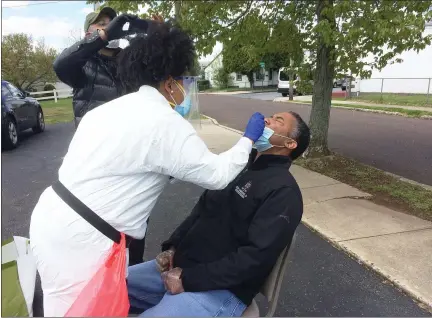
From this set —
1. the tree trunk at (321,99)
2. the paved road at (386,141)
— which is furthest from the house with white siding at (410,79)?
the tree trunk at (321,99)

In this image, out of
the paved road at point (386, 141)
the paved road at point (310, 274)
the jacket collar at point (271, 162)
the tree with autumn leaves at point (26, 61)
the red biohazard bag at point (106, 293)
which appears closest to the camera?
the red biohazard bag at point (106, 293)

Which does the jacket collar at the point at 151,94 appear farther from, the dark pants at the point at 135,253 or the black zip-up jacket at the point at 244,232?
the dark pants at the point at 135,253

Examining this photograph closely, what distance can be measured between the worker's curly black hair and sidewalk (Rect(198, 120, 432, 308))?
98.4 inches

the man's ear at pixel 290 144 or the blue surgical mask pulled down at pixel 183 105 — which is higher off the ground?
the blue surgical mask pulled down at pixel 183 105

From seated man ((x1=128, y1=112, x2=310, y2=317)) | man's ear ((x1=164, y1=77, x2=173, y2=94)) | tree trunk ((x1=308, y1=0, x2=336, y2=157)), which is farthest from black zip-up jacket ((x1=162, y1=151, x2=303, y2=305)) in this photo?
tree trunk ((x1=308, y1=0, x2=336, y2=157))

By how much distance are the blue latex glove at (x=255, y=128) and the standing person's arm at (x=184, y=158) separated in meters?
0.25

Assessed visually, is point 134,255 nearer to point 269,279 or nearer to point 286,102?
point 269,279

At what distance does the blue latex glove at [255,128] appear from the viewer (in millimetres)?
1791

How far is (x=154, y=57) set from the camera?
5.11 ft

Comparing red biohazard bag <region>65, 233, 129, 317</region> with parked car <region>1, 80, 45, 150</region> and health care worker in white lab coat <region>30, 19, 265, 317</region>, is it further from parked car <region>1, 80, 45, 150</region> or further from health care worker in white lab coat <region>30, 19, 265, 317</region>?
parked car <region>1, 80, 45, 150</region>

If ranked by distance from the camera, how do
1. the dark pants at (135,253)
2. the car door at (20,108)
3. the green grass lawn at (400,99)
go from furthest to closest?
the green grass lawn at (400,99) → the car door at (20,108) → the dark pants at (135,253)

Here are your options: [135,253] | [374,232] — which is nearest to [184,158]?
[135,253]

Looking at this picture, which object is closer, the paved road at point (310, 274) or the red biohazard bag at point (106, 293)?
the red biohazard bag at point (106, 293)

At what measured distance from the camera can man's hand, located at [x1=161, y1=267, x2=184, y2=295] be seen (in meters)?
1.79
